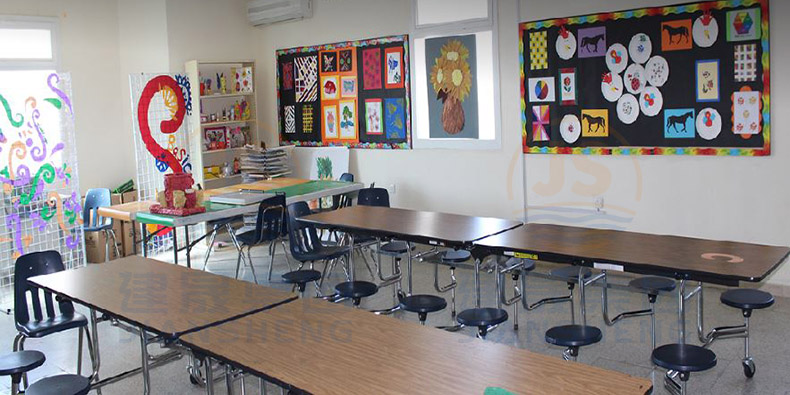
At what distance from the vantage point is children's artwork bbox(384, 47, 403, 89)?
8.12 m

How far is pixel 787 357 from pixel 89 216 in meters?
6.59

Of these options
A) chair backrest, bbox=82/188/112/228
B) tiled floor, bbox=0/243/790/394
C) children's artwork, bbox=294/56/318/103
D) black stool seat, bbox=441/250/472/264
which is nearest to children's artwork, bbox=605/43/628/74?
tiled floor, bbox=0/243/790/394

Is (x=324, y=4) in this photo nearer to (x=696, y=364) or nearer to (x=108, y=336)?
(x=108, y=336)

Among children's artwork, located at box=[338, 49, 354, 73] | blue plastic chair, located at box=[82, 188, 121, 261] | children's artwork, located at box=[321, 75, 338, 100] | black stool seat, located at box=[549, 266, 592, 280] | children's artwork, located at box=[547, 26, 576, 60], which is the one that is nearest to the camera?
black stool seat, located at box=[549, 266, 592, 280]

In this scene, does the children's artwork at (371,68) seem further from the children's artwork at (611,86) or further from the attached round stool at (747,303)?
the attached round stool at (747,303)

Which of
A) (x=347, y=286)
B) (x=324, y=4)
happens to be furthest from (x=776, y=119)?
(x=324, y=4)

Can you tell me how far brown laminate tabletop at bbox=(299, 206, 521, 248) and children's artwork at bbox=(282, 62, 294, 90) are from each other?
351 cm

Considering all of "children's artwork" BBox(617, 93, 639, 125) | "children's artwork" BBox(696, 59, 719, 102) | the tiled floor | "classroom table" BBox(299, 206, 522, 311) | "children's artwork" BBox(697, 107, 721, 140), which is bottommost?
the tiled floor

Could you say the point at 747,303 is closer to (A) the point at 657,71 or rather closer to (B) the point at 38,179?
(A) the point at 657,71

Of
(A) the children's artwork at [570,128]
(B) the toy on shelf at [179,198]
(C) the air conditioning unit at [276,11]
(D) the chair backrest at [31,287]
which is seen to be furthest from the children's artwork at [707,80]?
(D) the chair backrest at [31,287]

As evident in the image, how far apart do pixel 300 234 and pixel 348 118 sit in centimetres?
277

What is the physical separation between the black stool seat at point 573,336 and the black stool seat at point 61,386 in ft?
7.47

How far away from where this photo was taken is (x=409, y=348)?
3.08 meters

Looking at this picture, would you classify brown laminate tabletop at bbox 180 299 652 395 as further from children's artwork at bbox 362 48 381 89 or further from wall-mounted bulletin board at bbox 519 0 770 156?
children's artwork at bbox 362 48 381 89
